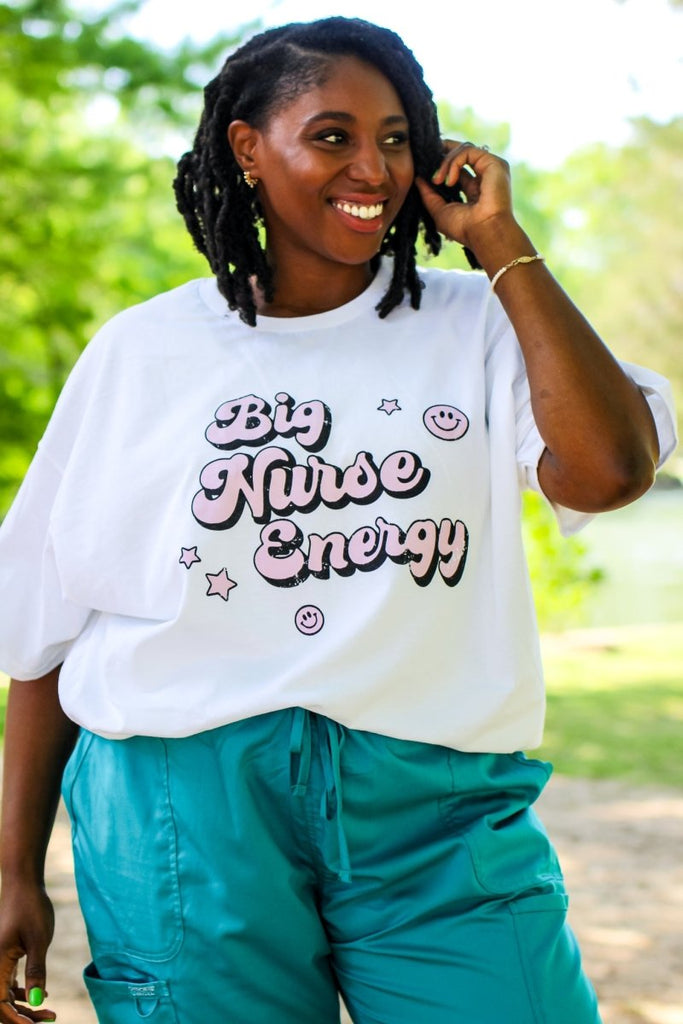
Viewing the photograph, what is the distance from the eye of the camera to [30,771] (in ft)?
6.80

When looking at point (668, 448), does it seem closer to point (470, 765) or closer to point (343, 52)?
point (470, 765)

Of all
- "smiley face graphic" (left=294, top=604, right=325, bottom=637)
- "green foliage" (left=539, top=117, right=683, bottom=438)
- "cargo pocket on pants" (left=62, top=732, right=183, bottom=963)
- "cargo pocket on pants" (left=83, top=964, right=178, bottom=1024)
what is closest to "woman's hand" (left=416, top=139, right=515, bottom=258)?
"smiley face graphic" (left=294, top=604, right=325, bottom=637)

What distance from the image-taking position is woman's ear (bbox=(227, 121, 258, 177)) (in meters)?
2.08

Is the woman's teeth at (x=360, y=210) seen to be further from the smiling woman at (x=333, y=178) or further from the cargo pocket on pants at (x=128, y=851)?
the cargo pocket on pants at (x=128, y=851)

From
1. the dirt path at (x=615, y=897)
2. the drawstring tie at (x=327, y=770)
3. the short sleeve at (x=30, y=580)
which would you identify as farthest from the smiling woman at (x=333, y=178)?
the dirt path at (x=615, y=897)

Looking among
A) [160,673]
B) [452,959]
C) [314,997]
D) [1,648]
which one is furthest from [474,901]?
[1,648]

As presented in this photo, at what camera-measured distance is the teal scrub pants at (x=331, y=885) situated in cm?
173

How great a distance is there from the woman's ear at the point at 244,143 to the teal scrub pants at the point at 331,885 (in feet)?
3.05

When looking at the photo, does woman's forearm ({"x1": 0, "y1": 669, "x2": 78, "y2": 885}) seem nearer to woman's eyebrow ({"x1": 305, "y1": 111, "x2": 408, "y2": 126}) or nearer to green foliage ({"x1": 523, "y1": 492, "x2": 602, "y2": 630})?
woman's eyebrow ({"x1": 305, "y1": 111, "x2": 408, "y2": 126})

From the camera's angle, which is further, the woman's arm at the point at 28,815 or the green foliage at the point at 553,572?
the green foliage at the point at 553,572

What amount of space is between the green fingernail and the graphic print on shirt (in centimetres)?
72

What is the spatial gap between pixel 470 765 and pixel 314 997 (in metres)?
0.40

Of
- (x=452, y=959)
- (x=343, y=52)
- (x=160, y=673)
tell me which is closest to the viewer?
(x=452, y=959)

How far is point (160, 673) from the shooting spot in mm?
1838
